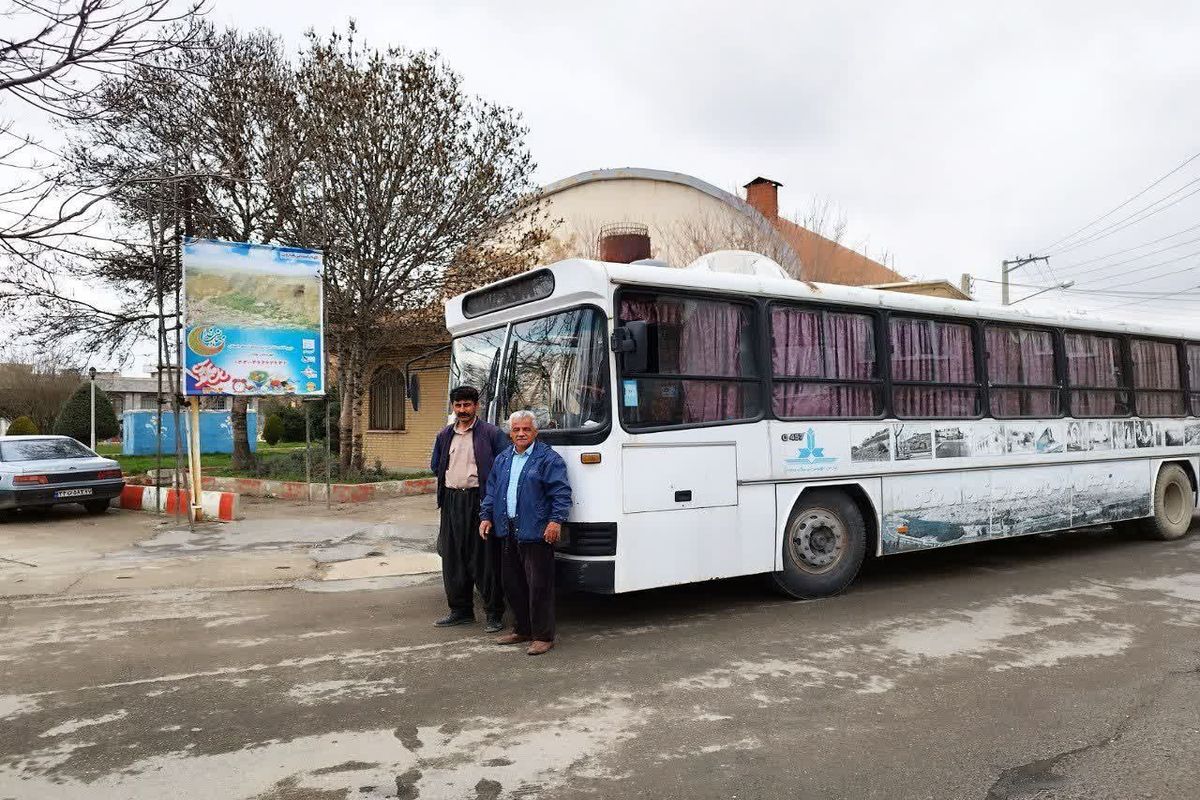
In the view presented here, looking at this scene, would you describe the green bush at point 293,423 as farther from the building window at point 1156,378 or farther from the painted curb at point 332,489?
the building window at point 1156,378

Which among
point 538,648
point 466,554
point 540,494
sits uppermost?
point 540,494

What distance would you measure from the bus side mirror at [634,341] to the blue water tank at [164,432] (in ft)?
95.8

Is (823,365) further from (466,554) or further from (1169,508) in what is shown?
(1169,508)

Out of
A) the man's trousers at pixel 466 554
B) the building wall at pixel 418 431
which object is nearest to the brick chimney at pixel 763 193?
the building wall at pixel 418 431

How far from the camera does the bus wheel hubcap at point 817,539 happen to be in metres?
7.12

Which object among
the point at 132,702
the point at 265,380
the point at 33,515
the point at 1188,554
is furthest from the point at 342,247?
the point at 1188,554

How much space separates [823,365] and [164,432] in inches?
1311

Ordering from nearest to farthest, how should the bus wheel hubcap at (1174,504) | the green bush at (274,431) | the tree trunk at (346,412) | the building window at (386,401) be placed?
the bus wheel hubcap at (1174,504) → the tree trunk at (346,412) → the building window at (386,401) → the green bush at (274,431)

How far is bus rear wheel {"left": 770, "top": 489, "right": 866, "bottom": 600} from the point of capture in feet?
23.2

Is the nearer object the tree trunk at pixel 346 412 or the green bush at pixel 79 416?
the tree trunk at pixel 346 412

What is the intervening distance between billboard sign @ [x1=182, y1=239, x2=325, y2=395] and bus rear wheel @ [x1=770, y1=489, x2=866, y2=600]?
842cm

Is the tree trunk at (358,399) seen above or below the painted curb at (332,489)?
above

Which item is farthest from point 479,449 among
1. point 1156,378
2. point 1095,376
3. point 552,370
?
point 1156,378

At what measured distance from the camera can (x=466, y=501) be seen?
6387 mm
